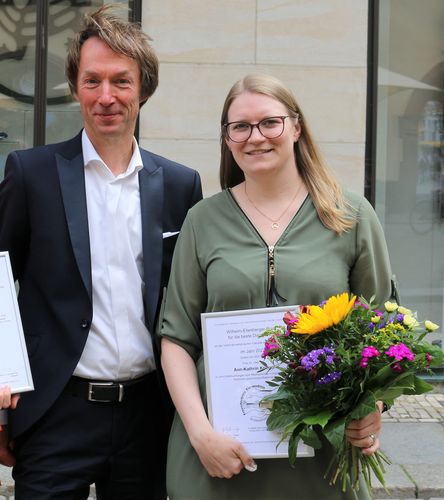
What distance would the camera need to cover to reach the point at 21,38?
25.1 feet

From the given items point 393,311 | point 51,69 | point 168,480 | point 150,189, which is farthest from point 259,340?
point 51,69

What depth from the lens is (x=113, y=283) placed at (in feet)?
9.75

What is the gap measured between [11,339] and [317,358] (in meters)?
1.05

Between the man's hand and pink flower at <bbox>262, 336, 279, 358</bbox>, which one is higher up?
pink flower at <bbox>262, 336, 279, 358</bbox>

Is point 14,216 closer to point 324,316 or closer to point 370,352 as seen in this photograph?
point 324,316

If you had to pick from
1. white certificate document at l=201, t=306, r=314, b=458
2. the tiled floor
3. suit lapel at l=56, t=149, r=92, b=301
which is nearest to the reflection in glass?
the tiled floor

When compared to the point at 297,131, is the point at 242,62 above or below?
above

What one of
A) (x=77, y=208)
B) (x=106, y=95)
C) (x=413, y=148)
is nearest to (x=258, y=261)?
(x=77, y=208)

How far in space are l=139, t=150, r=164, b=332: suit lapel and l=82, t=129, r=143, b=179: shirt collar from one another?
0.04 meters

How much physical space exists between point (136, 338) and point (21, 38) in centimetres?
540

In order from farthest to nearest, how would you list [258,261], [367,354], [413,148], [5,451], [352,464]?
[413,148] < [5,451] < [258,261] < [352,464] < [367,354]

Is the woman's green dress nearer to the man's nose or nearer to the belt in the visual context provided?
the belt

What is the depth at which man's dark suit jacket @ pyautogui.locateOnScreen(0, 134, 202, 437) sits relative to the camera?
2.93 meters

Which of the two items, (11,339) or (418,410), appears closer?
(11,339)
